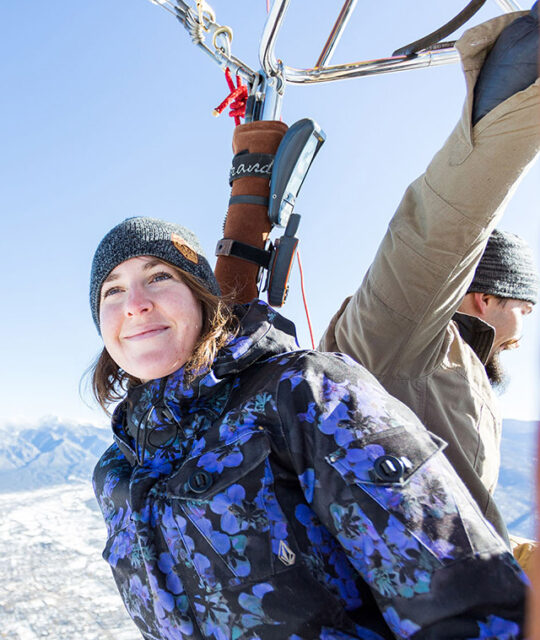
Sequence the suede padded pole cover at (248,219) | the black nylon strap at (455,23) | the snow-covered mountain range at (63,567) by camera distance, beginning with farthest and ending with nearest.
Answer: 1. the snow-covered mountain range at (63,567)
2. the suede padded pole cover at (248,219)
3. the black nylon strap at (455,23)

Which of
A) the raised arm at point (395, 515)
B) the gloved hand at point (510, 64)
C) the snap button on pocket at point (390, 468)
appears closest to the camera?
the raised arm at point (395, 515)

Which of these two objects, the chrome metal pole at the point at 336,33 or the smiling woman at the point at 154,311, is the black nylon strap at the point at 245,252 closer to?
the smiling woman at the point at 154,311

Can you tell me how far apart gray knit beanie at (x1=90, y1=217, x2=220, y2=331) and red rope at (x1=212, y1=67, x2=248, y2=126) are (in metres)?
0.98

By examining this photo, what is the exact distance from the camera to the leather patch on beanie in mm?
1659

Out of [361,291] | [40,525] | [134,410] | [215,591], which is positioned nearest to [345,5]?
[361,291]

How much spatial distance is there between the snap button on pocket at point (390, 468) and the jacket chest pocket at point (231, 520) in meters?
0.23

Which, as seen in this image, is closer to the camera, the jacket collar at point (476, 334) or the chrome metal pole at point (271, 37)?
the jacket collar at point (476, 334)

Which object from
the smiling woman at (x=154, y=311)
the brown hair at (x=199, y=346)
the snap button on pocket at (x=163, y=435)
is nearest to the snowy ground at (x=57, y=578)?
the brown hair at (x=199, y=346)

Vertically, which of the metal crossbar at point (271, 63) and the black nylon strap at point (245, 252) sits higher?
the metal crossbar at point (271, 63)

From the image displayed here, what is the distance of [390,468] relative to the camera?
1001 millimetres

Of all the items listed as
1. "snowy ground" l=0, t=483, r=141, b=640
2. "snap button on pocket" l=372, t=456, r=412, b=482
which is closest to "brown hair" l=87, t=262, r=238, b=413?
"snap button on pocket" l=372, t=456, r=412, b=482

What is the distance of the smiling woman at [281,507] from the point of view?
0.93 metres

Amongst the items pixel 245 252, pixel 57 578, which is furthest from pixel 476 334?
pixel 57 578

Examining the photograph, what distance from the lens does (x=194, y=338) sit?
151cm
